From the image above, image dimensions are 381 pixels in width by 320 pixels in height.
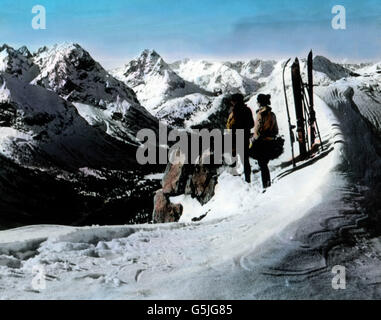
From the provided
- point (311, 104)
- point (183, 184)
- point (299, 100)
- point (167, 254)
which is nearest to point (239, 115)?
point (299, 100)

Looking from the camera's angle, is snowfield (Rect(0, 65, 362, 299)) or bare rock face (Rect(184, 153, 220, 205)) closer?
snowfield (Rect(0, 65, 362, 299))

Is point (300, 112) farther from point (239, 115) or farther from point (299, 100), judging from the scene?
point (239, 115)

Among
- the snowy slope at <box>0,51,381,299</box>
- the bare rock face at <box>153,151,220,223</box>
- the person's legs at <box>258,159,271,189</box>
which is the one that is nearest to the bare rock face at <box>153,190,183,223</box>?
the bare rock face at <box>153,151,220,223</box>

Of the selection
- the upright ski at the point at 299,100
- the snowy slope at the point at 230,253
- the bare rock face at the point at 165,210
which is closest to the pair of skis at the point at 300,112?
the upright ski at the point at 299,100

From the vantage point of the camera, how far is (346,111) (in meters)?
18.2

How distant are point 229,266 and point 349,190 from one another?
3.26 meters

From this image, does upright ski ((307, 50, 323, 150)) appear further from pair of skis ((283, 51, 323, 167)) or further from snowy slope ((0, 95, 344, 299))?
snowy slope ((0, 95, 344, 299))

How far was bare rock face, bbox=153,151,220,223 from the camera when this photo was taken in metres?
16.9

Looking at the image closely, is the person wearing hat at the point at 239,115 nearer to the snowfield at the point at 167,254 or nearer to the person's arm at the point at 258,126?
the person's arm at the point at 258,126

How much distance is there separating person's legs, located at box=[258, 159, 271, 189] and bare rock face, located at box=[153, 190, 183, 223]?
616 centimetres

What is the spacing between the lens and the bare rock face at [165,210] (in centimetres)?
1827

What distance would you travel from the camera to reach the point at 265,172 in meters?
12.2
